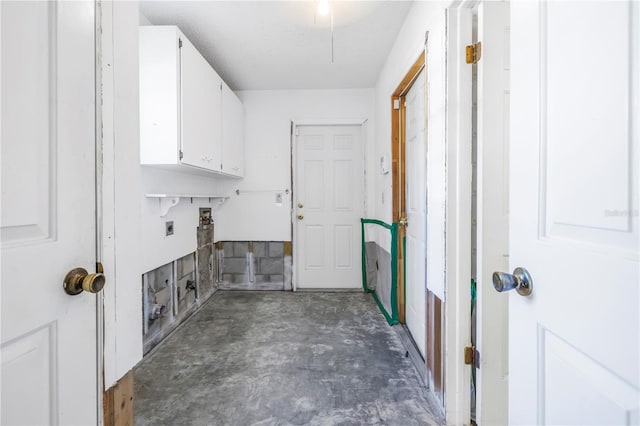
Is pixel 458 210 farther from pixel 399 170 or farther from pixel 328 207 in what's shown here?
pixel 328 207

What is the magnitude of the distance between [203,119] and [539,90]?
2301 mm

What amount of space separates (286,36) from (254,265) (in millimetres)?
2527

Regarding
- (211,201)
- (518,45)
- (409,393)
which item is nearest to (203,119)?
(211,201)

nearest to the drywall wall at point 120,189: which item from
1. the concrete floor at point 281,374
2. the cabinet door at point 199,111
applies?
the concrete floor at point 281,374

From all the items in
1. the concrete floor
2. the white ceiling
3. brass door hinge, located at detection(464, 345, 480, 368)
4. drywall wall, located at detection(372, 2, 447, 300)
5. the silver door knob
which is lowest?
the concrete floor

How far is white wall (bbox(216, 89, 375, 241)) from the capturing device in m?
3.58

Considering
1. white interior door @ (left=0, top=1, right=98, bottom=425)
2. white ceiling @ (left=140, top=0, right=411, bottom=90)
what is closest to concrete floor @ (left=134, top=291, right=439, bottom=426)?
white interior door @ (left=0, top=1, right=98, bottom=425)

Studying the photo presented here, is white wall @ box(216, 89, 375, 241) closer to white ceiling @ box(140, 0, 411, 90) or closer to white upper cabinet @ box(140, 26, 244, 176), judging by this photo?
white ceiling @ box(140, 0, 411, 90)

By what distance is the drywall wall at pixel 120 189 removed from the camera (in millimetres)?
791

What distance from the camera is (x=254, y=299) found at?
330 centimetres

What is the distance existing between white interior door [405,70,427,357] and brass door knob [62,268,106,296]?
5.71 ft

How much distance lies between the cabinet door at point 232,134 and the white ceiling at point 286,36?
316 millimetres

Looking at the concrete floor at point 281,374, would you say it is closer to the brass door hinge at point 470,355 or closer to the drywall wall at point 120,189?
the brass door hinge at point 470,355

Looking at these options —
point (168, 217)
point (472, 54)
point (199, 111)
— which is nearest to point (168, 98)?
point (199, 111)
